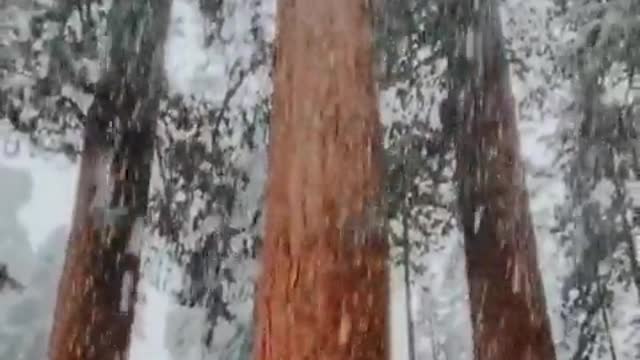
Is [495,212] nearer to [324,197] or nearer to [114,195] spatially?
[324,197]

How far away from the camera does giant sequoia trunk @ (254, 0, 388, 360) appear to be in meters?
1.21

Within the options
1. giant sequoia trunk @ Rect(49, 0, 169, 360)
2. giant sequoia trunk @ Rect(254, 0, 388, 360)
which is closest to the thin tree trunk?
giant sequoia trunk @ Rect(254, 0, 388, 360)

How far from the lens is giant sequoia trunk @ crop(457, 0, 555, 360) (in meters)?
1.26

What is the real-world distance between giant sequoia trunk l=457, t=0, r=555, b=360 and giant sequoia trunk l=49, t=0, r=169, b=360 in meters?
0.36

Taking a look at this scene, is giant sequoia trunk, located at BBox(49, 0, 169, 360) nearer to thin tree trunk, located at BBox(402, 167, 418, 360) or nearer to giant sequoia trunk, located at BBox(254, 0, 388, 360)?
giant sequoia trunk, located at BBox(254, 0, 388, 360)

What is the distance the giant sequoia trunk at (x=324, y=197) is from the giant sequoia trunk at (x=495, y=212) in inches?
4.0

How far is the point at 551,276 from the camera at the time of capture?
1291 mm

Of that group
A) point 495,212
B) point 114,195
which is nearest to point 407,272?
point 495,212

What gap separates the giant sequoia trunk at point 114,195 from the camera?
124cm

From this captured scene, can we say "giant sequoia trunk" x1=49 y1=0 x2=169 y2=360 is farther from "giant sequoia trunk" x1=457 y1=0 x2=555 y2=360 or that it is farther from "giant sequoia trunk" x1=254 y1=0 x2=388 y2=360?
"giant sequoia trunk" x1=457 y1=0 x2=555 y2=360

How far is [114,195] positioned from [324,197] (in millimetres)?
230

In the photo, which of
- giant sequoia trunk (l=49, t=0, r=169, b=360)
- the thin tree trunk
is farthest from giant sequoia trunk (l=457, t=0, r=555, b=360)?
giant sequoia trunk (l=49, t=0, r=169, b=360)

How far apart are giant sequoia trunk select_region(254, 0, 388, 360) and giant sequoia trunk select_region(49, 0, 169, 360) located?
14 centimetres

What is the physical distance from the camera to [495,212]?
1330 mm
